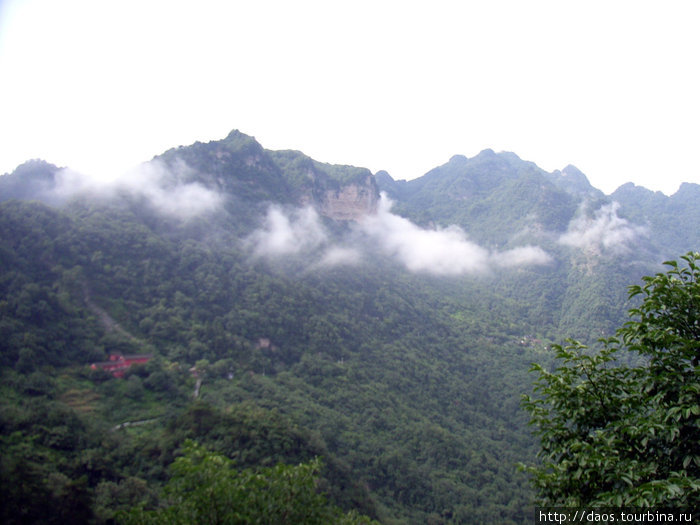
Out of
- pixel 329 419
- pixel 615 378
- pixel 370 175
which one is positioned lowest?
pixel 329 419

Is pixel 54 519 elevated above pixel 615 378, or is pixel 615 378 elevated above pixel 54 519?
pixel 615 378

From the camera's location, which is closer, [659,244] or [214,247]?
[214,247]

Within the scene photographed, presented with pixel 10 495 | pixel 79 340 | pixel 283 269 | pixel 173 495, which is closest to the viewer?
pixel 173 495

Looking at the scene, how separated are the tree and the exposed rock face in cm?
9850

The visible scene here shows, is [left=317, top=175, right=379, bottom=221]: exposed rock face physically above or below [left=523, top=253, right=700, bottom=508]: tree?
above

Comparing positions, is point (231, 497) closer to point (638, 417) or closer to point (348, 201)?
point (638, 417)

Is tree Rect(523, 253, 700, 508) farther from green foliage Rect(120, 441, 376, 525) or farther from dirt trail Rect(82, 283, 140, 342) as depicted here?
dirt trail Rect(82, 283, 140, 342)

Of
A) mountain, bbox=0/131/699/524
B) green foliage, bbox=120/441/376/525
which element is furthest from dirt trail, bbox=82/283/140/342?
green foliage, bbox=120/441/376/525

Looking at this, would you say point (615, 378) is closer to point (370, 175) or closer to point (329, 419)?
point (329, 419)

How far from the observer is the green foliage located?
6.86 m

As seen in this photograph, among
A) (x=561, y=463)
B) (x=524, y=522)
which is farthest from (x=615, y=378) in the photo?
Answer: (x=524, y=522)

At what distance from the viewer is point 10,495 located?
48.3ft

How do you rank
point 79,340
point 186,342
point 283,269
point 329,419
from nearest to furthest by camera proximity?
point 79,340, point 329,419, point 186,342, point 283,269

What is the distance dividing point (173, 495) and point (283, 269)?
219ft
